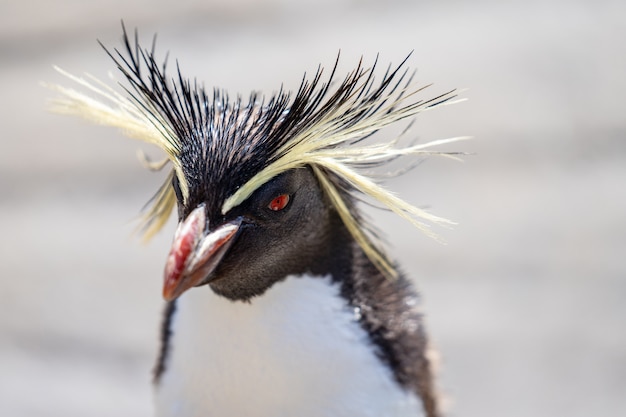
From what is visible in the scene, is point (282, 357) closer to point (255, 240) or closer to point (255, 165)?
point (255, 240)

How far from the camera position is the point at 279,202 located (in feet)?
3.57

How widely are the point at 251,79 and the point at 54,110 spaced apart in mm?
1605

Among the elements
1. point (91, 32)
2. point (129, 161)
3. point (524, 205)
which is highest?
point (91, 32)

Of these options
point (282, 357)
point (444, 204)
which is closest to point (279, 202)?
point (282, 357)

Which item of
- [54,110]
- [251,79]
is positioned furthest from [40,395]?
[54,110]

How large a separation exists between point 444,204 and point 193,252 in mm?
1737

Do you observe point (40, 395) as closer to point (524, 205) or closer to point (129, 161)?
point (129, 161)

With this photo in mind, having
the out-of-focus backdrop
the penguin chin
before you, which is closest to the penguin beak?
the penguin chin

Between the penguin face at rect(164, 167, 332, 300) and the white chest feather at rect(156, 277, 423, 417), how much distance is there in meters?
0.03

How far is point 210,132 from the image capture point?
3.48ft

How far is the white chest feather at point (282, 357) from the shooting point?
46.0 inches

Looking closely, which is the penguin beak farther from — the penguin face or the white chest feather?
the white chest feather

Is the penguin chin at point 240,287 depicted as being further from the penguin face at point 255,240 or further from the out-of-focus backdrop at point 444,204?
the out-of-focus backdrop at point 444,204

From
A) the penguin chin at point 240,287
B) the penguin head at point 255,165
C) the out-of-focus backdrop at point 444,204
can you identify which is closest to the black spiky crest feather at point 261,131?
the penguin head at point 255,165
